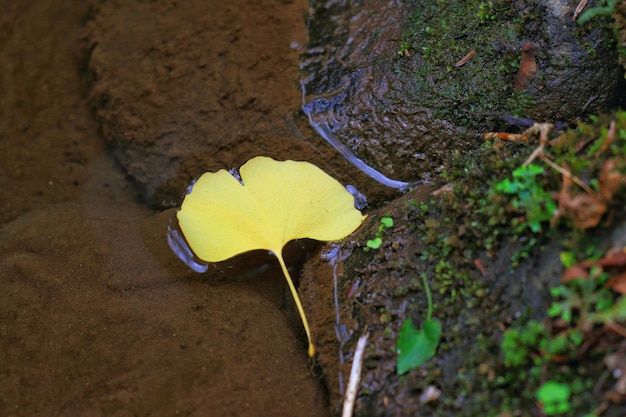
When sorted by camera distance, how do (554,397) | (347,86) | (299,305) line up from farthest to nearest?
(347,86), (299,305), (554,397)

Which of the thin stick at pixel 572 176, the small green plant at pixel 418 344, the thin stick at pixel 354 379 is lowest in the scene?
the thin stick at pixel 354 379

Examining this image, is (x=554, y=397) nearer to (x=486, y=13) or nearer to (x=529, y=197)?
(x=529, y=197)

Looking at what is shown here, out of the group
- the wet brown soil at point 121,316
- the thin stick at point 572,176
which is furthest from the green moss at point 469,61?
the wet brown soil at point 121,316

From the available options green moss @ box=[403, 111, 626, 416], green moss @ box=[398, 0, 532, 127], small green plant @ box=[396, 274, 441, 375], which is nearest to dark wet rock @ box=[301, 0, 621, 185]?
green moss @ box=[398, 0, 532, 127]

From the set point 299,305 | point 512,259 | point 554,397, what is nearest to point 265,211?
point 299,305

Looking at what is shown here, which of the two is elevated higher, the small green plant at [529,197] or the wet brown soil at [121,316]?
the small green plant at [529,197]

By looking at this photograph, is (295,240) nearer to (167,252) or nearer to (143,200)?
(167,252)

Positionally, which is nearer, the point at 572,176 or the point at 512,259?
the point at 572,176

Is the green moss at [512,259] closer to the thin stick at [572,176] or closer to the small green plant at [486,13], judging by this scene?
the thin stick at [572,176]
